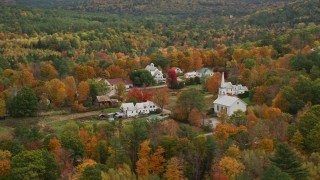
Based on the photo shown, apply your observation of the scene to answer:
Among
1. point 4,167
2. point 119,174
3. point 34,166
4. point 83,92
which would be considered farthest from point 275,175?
point 83,92

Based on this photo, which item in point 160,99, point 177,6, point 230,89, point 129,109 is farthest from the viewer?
point 177,6

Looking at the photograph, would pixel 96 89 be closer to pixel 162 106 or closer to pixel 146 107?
pixel 146 107

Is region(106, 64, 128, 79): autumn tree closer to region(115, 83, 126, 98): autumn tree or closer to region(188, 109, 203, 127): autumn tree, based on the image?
region(115, 83, 126, 98): autumn tree

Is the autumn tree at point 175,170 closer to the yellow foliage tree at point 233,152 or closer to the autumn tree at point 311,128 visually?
the yellow foliage tree at point 233,152

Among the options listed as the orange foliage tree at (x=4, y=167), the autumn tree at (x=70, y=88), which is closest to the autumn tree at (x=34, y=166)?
the orange foliage tree at (x=4, y=167)

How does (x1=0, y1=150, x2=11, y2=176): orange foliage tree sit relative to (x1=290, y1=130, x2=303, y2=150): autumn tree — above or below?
below

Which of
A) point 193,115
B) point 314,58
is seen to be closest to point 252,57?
point 314,58

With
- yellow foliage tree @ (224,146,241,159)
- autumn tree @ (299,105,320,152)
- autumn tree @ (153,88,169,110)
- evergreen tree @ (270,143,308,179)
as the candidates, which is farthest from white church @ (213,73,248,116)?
evergreen tree @ (270,143,308,179)
